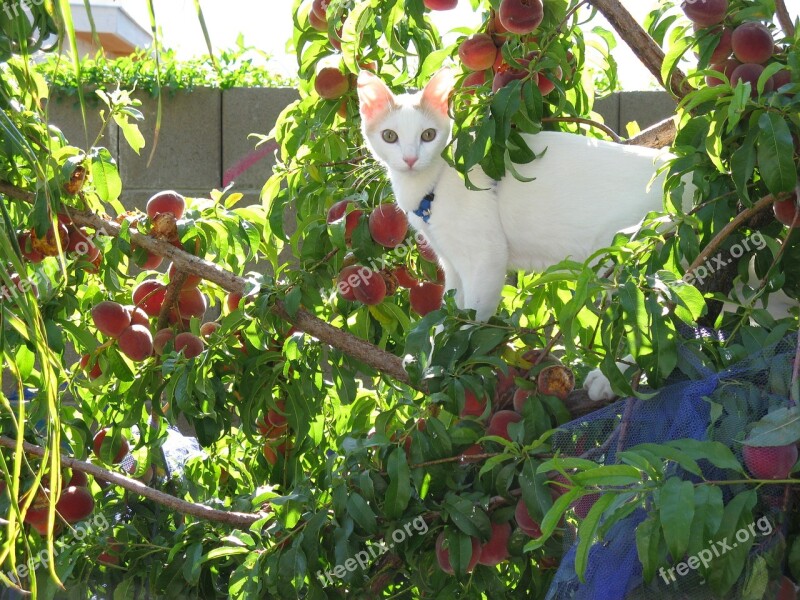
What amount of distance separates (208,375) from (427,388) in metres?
0.65

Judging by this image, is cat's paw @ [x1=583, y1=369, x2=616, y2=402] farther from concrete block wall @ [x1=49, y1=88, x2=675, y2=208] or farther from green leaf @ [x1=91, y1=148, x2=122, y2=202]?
concrete block wall @ [x1=49, y1=88, x2=675, y2=208]

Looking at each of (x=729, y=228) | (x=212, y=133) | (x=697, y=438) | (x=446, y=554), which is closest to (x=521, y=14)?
(x=729, y=228)

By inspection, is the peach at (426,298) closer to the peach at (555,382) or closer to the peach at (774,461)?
the peach at (555,382)

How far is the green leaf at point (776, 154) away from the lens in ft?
3.79

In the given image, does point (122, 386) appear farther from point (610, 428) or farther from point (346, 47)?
point (610, 428)

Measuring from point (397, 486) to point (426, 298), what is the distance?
0.65 m

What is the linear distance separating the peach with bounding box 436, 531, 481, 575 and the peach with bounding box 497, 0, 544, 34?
886 millimetres

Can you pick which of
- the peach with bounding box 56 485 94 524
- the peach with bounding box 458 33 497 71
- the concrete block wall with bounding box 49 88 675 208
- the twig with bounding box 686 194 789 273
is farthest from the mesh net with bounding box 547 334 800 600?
the concrete block wall with bounding box 49 88 675 208

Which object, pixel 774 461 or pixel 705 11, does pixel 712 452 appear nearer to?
pixel 774 461

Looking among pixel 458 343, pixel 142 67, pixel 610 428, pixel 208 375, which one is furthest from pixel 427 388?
pixel 142 67

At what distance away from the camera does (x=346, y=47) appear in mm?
1811

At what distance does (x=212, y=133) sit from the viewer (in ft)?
13.6

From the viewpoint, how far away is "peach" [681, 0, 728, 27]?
1.39 meters

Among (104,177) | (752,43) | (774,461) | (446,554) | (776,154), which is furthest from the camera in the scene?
(104,177)
